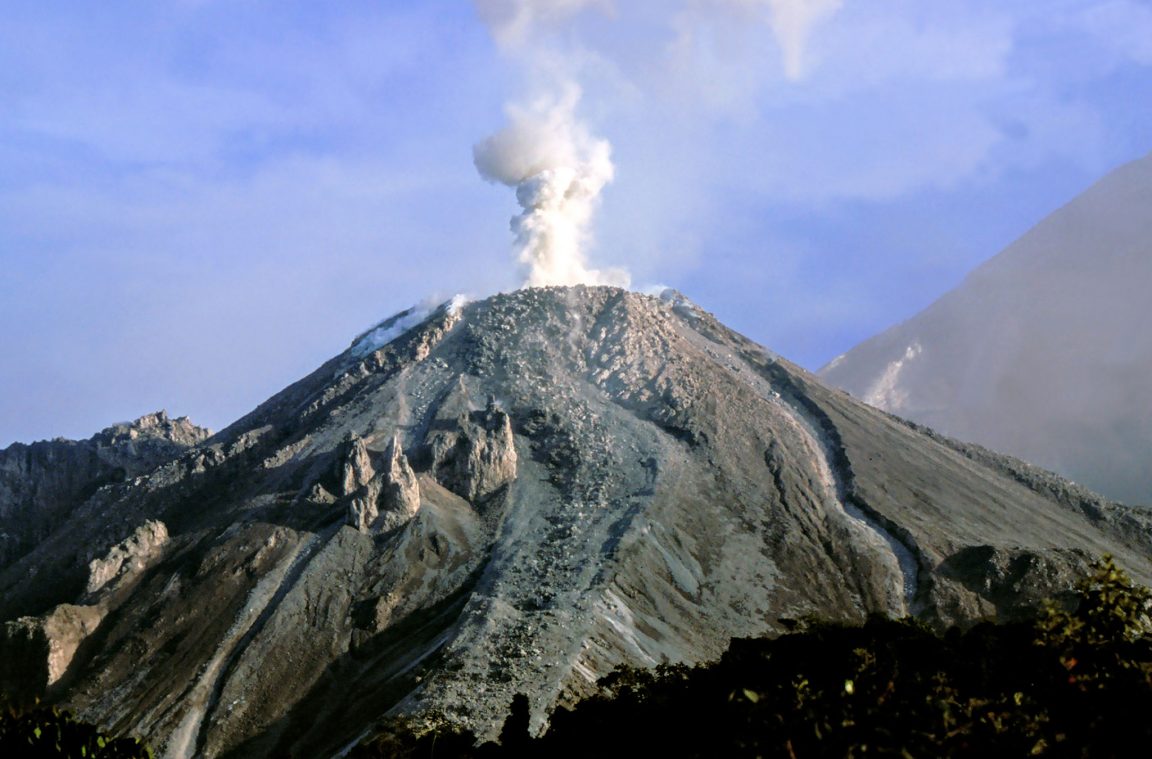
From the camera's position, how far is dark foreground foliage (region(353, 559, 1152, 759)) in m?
38.7

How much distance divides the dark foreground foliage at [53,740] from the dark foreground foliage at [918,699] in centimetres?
2009

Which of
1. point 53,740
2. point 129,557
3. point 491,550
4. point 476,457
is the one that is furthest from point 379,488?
point 53,740

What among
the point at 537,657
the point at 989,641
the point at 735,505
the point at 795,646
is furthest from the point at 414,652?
the point at 989,641

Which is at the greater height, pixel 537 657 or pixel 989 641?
pixel 537 657

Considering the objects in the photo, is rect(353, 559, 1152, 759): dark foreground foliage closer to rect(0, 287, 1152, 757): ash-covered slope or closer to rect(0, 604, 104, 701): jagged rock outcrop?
rect(0, 287, 1152, 757): ash-covered slope

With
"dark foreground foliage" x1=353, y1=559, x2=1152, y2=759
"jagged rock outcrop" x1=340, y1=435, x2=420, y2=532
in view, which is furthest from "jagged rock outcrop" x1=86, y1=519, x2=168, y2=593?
"dark foreground foliage" x1=353, y1=559, x2=1152, y2=759

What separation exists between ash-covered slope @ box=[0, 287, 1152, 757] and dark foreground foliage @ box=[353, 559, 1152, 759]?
149ft

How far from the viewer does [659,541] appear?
150 metres

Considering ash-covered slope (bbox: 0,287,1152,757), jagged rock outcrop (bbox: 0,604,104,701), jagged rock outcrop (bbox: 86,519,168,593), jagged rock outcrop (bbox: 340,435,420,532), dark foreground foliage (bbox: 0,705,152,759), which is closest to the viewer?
dark foreground foliage (bbox: 0,705,152,759)

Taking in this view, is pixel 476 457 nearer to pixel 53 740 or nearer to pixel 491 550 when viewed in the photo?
pixel 491 550

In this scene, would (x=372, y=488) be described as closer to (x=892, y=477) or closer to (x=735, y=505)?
(x=735, y=505)

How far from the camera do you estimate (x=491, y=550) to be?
149625 mm

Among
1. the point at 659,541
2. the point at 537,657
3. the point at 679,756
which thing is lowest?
the point at 679,756

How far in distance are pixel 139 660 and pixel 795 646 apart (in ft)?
324
